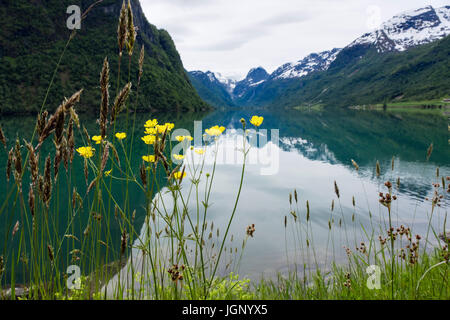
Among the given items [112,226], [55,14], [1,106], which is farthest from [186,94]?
[112,226]

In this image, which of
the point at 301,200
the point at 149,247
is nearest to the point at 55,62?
the point at 301,200

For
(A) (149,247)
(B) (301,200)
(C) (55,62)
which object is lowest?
(B) (301,200)

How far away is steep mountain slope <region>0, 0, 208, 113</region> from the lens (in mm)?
104500

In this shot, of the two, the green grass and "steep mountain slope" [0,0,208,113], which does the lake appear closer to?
the green grass

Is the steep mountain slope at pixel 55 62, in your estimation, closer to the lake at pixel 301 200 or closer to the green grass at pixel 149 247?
the lake at pixel 301 200

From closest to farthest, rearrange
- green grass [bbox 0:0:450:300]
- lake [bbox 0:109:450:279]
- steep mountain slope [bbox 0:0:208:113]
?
green grass [bbox 0:0:450:300]
lake [bbox 0:109:450:279]
steep mountain slope [bbox 0:0:208:113]

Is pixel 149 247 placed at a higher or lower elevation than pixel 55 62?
lower

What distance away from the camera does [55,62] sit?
396ft

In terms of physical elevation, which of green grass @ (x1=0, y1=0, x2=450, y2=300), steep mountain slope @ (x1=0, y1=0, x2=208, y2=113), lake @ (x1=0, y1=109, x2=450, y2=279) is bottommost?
lake @ (x1=0, y1=109, x2=450, y2=279)

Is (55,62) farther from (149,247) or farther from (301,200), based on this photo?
(149,247)

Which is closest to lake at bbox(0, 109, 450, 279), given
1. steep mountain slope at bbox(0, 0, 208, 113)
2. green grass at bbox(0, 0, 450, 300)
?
green grass at bbox(0, 0, 450, 300)

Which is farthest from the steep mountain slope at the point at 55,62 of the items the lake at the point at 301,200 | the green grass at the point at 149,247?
the green grass at the point at 149,247

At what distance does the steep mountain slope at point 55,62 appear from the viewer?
10450cm
